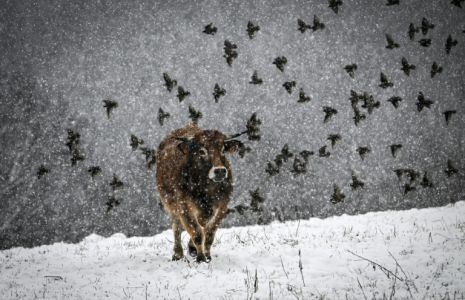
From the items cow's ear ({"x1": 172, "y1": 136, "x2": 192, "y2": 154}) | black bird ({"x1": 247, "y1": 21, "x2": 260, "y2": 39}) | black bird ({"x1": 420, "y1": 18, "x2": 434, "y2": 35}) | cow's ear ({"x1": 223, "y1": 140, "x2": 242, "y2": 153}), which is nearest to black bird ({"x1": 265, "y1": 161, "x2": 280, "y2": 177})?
black bird ({"x1": 247, "y1": 21, "x2": 260, "y2": 39})

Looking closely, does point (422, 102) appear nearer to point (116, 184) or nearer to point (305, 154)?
point (305, 154)

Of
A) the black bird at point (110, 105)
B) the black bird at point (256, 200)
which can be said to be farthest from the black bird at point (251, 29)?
the black bird at point (256, 200)

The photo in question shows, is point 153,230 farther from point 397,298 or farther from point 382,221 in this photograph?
point 397,298

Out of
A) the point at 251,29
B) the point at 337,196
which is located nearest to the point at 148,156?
the point at 251,29

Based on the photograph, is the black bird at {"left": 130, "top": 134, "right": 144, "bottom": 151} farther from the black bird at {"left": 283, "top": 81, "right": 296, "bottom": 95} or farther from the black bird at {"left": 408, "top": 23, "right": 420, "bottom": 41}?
the black bird at {"left": 408, "top": 23, "right": 420, "bottom": 41}

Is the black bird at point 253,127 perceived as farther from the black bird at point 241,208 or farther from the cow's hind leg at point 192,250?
the cow's hind leg at point 192,250

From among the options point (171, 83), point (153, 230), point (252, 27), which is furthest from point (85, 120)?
point (252, 27)

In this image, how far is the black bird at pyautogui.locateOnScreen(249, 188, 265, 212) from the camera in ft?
40.0

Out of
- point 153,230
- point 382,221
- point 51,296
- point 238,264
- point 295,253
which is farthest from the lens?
point 153,230

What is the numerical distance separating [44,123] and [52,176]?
2021 mm

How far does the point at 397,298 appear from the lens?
3.32 m

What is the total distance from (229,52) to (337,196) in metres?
6.75

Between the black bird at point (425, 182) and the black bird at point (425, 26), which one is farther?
the black bird at point (425, 26)

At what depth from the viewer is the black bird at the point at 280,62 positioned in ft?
42.4
